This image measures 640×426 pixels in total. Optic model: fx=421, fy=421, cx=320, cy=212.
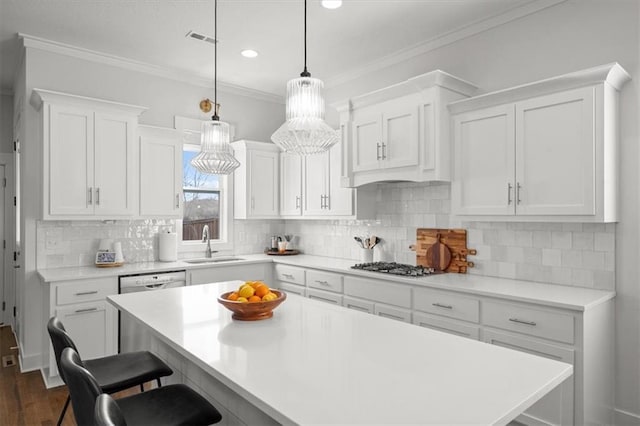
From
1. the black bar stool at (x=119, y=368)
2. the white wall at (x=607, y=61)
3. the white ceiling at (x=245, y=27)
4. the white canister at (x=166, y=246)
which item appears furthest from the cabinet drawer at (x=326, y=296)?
the white ceiling at (x=245, y=27)

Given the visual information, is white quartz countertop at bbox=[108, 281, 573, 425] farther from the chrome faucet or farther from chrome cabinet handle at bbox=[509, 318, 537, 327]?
the chrome faucet

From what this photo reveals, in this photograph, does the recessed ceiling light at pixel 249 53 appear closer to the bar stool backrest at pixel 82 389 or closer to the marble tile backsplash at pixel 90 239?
the marble tile backsplash at pixel 90 239

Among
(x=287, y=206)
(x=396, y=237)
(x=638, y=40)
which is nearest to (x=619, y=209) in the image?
(x=638, y=40)

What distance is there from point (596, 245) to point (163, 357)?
2857 millimetres

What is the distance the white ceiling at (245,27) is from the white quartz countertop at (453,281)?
6.60 feet

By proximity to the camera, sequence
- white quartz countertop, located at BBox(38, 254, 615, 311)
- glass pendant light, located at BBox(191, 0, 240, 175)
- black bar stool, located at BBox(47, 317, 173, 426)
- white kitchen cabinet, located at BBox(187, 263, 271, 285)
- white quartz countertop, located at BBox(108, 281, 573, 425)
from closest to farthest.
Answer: white quartz countertop, located at BBox(108, 281, 573, 425), black bar stool, located at BBox(47, 317, 173, 426), glass pendant light, located at BBox(191, 0, 240, 175), white quartz countertop, located at BBox(38, 254, 615, 311), white kitchen cabinet, located at BBox(187, 263, 271, 285)

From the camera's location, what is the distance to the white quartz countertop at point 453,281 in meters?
2.51

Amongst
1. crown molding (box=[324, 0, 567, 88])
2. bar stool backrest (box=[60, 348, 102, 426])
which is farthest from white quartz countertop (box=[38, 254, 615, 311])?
bar stool backrest (box=[60, 348, 102, 426])

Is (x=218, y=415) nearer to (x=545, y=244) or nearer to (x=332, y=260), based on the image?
(x=545, y=244)

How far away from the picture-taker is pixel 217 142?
2.40 m

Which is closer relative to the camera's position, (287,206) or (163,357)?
(163,357)

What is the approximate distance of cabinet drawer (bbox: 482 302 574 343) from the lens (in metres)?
2.40

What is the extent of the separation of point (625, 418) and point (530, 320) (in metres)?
0.93

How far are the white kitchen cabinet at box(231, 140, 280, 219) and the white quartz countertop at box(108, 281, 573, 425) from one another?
278cm
